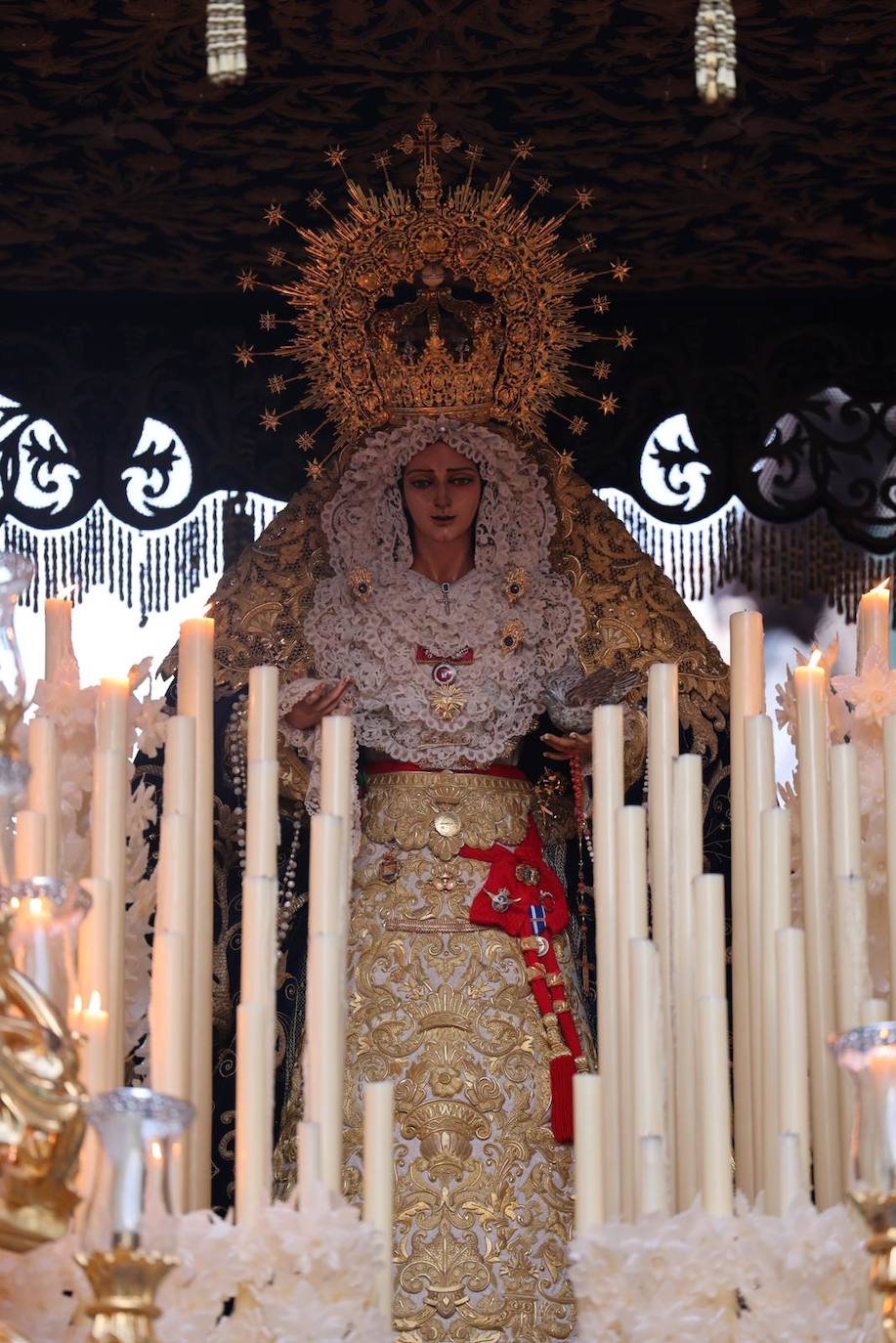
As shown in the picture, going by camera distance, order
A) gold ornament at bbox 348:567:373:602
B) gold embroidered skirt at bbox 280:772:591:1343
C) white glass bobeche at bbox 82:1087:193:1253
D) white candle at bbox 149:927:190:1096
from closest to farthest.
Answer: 1. white glass bobeche at bbox 82:1087:193:1253
2. white candle at bbox 149:927:190:1096
3. gold embroidered skirt at bbox 280:772:591:1343
4. gold ornament at bbox 348:567:373:602

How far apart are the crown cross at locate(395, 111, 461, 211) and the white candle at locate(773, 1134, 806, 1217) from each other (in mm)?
1988

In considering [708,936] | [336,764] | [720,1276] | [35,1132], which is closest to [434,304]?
[336,764]

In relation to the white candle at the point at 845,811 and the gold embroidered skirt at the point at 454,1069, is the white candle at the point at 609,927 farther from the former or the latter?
the gold embroidered skirt at the point at 454,1069

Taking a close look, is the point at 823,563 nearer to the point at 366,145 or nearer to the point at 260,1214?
the point at 366,145

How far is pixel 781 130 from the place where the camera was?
4.21m

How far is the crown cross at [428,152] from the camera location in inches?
167

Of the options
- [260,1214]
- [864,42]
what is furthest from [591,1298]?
[864,42]

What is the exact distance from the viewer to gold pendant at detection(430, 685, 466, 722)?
429 cm

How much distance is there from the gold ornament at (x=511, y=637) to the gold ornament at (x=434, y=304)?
0.36 metres

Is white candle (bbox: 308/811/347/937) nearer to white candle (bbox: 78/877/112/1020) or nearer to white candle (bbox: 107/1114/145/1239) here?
white candle (bbox: 78/877/112/1020)

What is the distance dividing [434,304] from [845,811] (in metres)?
1.64

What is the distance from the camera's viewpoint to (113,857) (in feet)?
10.1

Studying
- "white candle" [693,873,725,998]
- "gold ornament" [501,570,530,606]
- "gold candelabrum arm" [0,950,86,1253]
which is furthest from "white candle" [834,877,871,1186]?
"gold ornament" [501,570,530,606]

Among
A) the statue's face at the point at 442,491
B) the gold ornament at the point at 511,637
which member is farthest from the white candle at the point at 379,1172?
the statue's face at the point at 442,491
